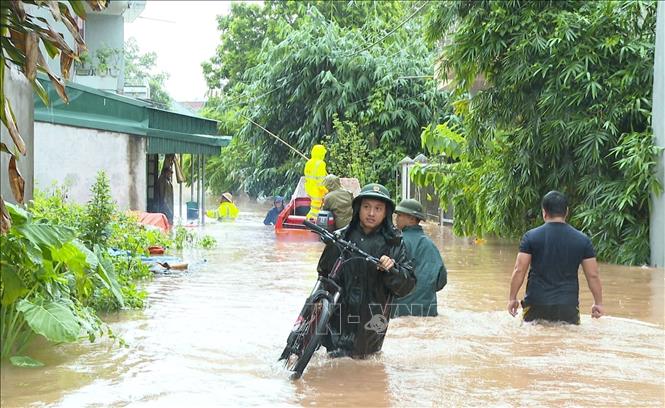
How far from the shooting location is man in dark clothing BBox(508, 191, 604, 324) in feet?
27.1

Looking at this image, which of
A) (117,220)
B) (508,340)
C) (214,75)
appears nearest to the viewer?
(508,340)

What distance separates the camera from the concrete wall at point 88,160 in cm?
1655

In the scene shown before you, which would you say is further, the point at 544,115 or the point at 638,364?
the point at 544,115

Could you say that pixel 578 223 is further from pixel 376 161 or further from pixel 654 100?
pixel 376 161

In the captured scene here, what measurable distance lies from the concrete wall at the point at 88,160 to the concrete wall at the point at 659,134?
29.8 feet

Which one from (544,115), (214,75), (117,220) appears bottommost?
(117,220)

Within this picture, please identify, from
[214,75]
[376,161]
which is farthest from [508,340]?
[214,75]

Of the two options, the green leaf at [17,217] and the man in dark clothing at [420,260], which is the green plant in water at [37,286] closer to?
the green leaf at [17,217]

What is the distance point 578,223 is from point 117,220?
311 inches

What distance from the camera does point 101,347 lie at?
8102mm

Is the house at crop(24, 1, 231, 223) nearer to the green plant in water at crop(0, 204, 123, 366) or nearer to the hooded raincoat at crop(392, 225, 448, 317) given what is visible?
the green plant in water at crop(0, 204, 123, 366)

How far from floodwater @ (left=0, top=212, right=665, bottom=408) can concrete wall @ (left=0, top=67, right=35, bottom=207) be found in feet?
5.62

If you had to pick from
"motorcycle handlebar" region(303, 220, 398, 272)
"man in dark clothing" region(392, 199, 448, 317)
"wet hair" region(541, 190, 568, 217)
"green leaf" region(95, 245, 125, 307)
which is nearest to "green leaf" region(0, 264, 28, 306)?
"green leaf" region(95, 245, 125, 307)

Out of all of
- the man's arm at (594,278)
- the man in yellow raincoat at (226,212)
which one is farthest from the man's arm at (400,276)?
the man in yellow raincoat at (226,212)
